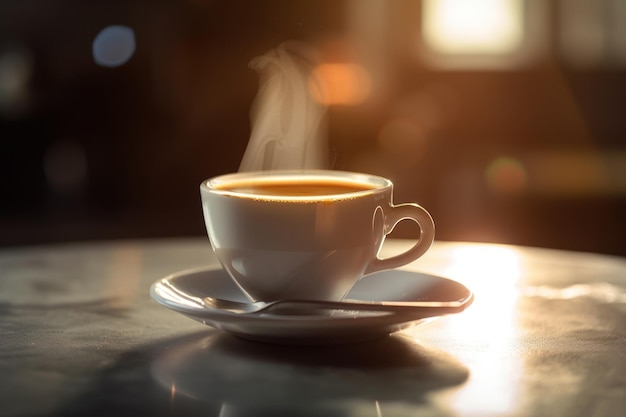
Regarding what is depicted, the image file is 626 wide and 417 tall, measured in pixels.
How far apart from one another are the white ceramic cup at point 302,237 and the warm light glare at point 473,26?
3.41m

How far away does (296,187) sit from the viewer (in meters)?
0.78

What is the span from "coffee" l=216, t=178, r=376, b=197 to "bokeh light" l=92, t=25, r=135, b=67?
3003 mm

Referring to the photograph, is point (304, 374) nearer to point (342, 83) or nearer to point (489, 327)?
point (489, 327)

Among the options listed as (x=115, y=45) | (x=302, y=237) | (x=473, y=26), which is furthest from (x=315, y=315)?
(x=473, y=26)

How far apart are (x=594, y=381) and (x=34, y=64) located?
337cm

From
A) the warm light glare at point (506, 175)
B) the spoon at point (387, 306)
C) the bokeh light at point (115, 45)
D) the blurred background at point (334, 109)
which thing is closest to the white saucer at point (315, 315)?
the spoon at point (387, 306)

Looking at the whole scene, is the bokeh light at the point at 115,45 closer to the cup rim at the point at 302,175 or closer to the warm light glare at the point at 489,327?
the warm light glare at the point at 489,327

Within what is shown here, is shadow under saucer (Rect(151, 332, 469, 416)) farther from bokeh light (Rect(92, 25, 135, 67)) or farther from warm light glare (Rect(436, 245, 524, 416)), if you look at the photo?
bokeh light (Rect(92, 25, 135, 67))

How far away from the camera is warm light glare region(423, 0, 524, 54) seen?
397cm

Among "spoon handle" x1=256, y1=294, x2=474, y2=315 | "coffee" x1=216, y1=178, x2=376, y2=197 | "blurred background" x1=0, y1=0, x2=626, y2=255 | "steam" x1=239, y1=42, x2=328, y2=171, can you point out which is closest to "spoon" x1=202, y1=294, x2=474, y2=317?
"spoon handle" x1=256, y1=294, x2=474, y2=315

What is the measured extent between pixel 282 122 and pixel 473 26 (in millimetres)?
3295

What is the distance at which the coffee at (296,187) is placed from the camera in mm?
749

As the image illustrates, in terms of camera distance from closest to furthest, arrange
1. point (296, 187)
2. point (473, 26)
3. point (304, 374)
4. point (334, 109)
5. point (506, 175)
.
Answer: point (304, 374), point (296, 187), point (506, 175), point (334, 109), point (473, 26)

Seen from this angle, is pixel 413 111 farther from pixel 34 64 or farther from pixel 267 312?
pixel 267 312
